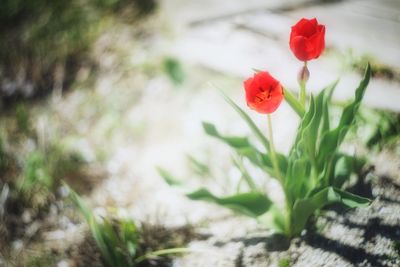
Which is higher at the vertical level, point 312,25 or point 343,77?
point 312,25

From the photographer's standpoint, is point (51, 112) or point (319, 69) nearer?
point (319, 69)

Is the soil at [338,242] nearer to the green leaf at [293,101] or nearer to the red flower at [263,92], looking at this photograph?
the green leaf at [293,101]

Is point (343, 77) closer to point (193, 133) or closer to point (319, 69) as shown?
point (319, 69)

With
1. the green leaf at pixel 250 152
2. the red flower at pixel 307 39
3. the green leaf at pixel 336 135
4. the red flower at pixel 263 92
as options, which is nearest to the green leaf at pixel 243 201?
the green leaf at pixel 250 152

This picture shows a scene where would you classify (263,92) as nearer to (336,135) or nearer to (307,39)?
(307,39)

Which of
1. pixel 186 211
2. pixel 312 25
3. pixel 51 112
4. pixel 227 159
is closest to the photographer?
pixel 312 25

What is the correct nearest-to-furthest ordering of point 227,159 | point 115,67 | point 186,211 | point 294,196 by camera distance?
point 294,196 < point 186,211 < point 227,159 < point 115,67

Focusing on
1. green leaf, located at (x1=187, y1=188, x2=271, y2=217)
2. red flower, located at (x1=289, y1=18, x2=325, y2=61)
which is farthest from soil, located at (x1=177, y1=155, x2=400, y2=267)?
red flower, located at (x1=289, y1=18, x2=325, y2=61)

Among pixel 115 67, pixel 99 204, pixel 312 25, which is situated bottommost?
pixel 99 204

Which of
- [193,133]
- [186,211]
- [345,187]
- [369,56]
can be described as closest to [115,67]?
[193,133]
